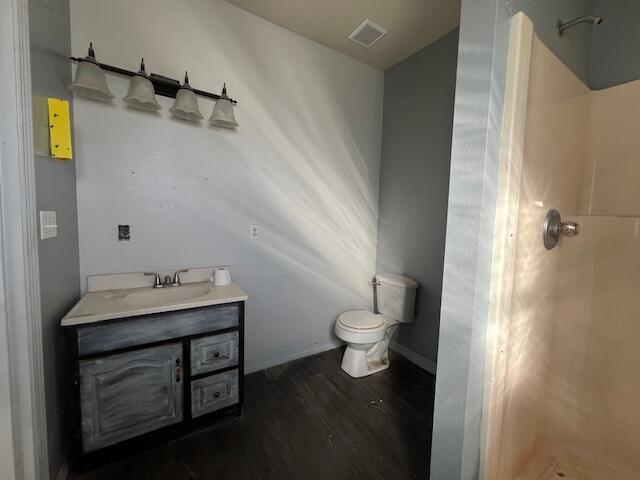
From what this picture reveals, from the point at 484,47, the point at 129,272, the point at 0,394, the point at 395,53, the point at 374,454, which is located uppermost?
the point at 395,53

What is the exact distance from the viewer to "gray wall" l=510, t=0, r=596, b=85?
2.69ft

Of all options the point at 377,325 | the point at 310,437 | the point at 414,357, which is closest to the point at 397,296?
the point at 377,325

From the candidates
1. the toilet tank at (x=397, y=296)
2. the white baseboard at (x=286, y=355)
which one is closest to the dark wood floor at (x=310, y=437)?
the white baseboard at (x=286, y=355)

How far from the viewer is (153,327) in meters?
1.25

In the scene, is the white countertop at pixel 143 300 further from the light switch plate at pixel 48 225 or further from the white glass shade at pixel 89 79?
the white glass shade at pixel 89 79

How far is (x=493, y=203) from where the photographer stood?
2.53ft

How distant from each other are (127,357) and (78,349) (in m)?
0.18

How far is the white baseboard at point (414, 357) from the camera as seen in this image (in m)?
2.04

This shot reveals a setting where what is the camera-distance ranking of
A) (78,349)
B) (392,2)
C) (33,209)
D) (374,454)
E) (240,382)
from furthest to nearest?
(392,2) < (240,382) < (374,454) < (78,349) < (33,209)

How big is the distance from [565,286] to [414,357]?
1314mm

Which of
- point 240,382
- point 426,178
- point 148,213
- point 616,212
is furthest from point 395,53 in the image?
point 240,382

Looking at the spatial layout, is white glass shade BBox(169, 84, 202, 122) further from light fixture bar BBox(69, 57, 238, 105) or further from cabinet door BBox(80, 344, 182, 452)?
cabinet door BBox(80, 344, 182, 452)

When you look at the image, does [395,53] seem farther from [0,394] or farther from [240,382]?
[0,394]

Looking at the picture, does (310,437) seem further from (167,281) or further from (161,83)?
(161,83)
